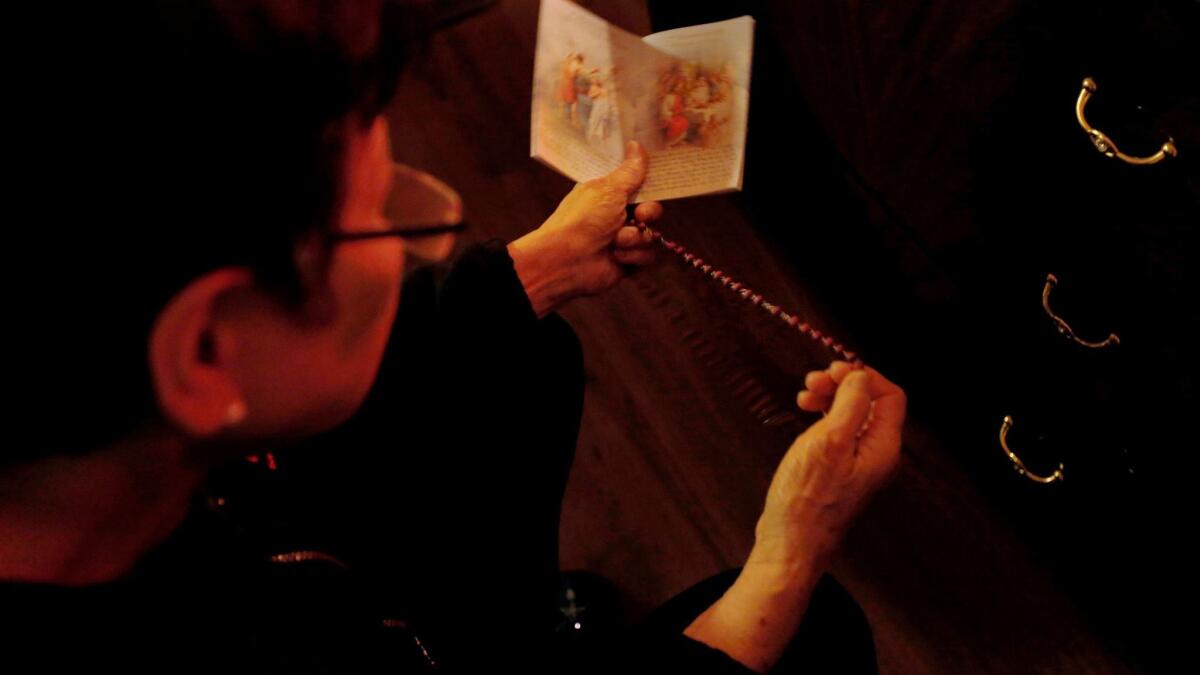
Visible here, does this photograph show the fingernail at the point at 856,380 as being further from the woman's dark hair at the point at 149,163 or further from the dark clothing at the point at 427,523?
the woman's dark hair at the point at 149,163

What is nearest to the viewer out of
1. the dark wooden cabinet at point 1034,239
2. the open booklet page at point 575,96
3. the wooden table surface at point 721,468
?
the dark wooden cabinet at point 1034,239

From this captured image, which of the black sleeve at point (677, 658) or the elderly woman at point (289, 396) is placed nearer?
the elderly woman at point (289, 396)

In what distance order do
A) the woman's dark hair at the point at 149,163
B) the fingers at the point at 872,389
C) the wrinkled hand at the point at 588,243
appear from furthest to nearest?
the wrinkled hand at the point at 588,243 < the fingers at the point at 872,389 < the woman's dark hair at the point at 149,163

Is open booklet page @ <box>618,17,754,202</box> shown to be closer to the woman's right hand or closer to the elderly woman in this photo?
the elderly woman

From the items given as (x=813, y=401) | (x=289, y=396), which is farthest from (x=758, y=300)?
(x=289, y=396)

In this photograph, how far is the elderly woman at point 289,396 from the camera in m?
0.48

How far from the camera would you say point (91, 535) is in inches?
25.4

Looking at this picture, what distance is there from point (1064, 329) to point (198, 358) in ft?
2.60

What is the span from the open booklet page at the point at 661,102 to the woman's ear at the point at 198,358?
0.67 m

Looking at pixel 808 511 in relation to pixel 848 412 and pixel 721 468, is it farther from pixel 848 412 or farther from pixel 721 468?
pixel 721 468

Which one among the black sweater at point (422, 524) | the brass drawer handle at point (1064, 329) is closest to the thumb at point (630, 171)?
the black sweater at point (422, 524)

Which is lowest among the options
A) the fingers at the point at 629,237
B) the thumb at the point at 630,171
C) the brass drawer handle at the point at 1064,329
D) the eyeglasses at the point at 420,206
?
the fingers at the point at 629,237

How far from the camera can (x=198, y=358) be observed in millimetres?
545

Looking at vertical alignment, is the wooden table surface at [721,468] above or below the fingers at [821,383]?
below
